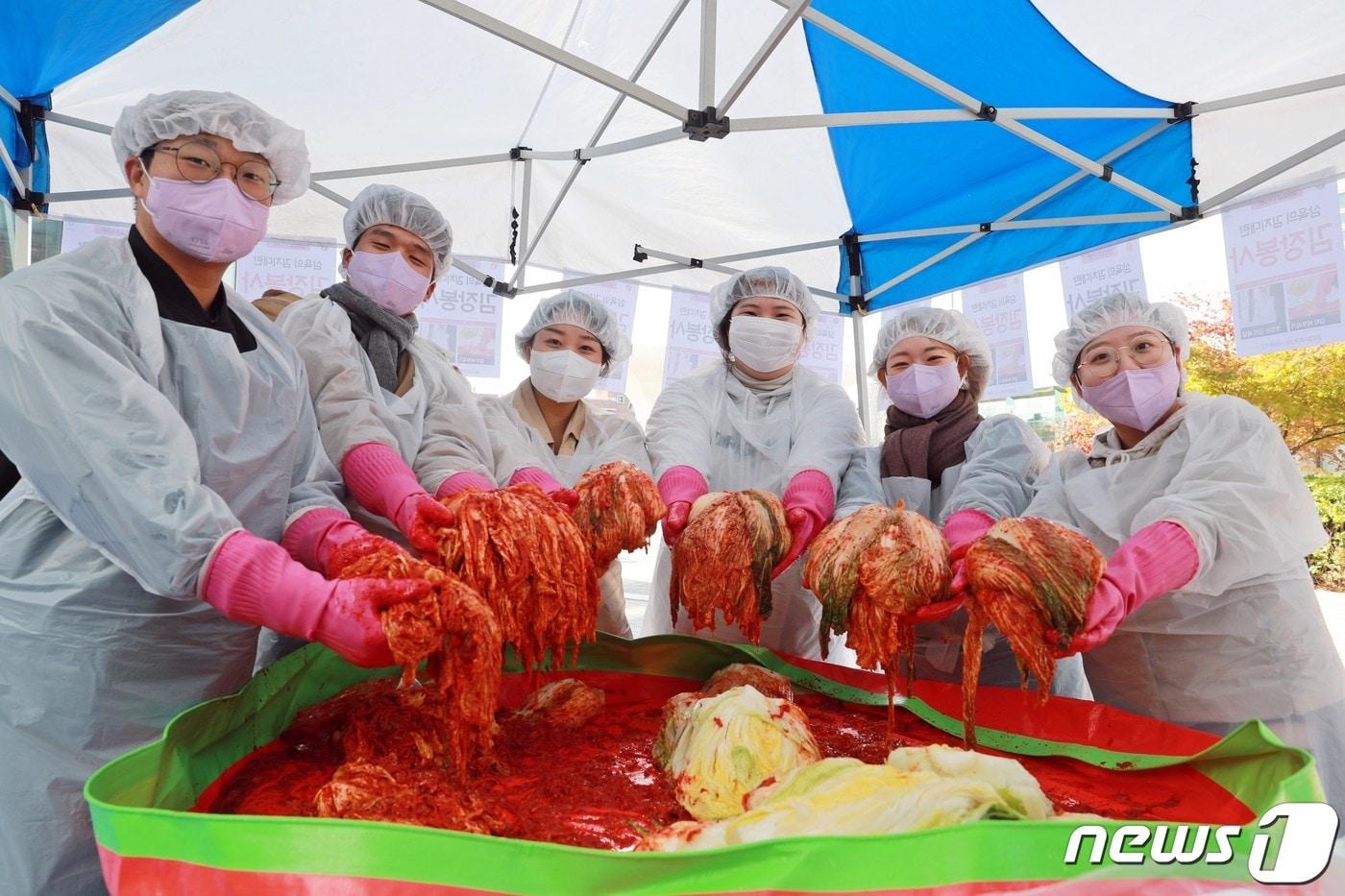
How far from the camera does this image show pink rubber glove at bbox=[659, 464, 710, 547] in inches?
98.5

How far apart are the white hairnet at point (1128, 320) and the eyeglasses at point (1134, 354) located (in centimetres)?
8

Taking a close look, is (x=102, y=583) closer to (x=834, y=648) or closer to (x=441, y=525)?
(x=441, y=525)

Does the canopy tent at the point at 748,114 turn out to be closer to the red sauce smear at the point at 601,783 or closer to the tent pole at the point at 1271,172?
the tent pole at the point at 1271,172

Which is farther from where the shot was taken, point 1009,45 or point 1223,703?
point 1009,45

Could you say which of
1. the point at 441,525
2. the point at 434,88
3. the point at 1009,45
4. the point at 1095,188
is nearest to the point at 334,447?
the point at 441,525

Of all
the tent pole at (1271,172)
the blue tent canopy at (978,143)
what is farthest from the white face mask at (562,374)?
the tent pole at (1271,172)

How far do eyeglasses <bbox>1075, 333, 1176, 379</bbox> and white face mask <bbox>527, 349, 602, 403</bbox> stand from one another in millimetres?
1887

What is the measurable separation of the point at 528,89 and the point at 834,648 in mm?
3995

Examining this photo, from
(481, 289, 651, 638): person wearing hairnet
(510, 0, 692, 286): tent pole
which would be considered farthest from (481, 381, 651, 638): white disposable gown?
(510, 0, 692, 286): tent pole

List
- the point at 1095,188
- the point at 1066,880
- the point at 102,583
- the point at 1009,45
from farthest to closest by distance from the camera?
the point at 1095,188 < the point at 1009,45 < the point at 102,583 < the point at 1066,880

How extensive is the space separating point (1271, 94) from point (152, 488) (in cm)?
497

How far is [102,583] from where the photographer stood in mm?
1674

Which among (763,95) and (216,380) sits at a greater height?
(763,95)

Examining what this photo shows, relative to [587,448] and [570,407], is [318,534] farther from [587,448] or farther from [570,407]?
[570,407]
